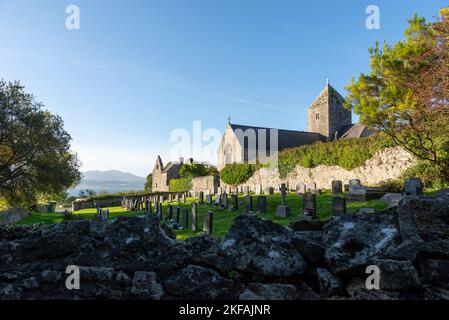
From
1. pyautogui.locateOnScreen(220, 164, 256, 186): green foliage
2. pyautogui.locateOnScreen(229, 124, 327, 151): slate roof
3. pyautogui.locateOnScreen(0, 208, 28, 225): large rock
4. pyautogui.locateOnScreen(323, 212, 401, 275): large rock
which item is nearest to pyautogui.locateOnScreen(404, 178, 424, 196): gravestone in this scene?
pyautogui.locateOnScreen(323, 212, 401, 275): large rock

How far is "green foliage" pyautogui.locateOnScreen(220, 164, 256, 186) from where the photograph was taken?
1538 inches

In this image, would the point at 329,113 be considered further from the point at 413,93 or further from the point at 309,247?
the point at 309,247

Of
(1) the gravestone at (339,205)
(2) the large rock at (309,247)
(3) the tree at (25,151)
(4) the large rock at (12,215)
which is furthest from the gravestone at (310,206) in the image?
(3) the tree at (25,151)

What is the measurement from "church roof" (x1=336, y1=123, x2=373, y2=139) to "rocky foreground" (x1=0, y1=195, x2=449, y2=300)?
1636 inches

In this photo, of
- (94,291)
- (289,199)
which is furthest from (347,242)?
(289,199)

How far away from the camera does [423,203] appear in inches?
108

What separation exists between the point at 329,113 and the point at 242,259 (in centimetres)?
5306

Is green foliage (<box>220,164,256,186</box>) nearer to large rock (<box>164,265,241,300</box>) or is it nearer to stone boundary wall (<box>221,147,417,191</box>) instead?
stone boundary wall (<box>221,147,417,191</box>)

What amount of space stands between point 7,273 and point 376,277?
10.5 ft

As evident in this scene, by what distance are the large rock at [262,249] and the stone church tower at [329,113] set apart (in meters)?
52.1

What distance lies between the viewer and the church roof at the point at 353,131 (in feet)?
145

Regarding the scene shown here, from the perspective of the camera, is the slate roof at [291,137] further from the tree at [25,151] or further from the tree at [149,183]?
the tree at [25,151]
